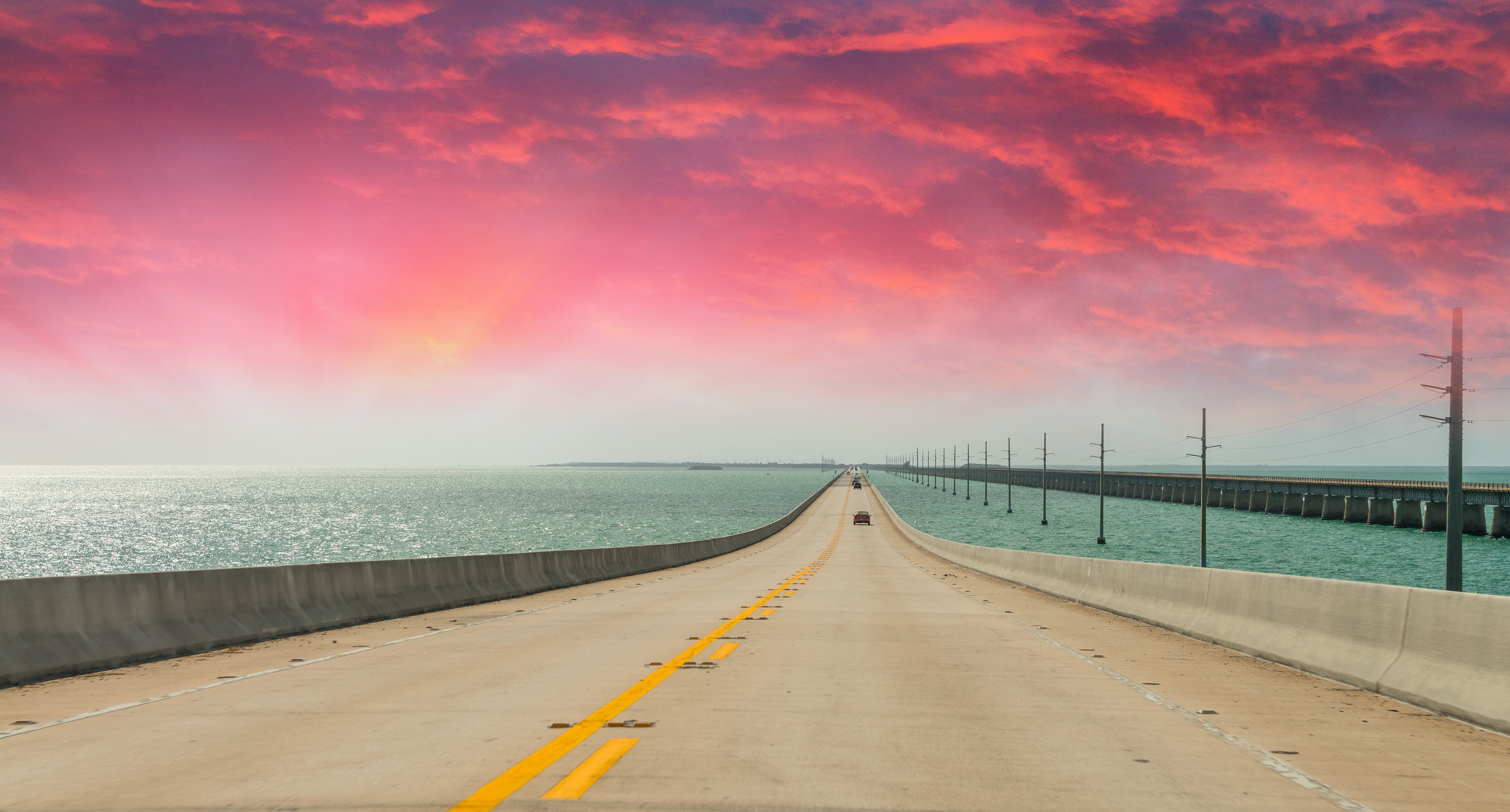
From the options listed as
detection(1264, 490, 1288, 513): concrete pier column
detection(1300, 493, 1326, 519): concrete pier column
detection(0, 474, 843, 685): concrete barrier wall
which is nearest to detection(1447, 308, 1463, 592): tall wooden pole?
detection(0, 474, 843, 685): concrete barrier wall

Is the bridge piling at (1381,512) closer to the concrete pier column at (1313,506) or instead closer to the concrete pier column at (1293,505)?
the concrete pier column at (1313,506)

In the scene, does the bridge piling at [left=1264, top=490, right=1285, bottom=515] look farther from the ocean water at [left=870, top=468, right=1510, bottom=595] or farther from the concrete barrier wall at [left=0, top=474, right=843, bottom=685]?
the concrete barrier wall at [left=0, top=474, right=843, bottom=685]

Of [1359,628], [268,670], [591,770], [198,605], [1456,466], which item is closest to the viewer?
[591,770]

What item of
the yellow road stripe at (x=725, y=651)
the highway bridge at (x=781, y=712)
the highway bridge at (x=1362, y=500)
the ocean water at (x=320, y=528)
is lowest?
the ocean water at (x=320, y=528)

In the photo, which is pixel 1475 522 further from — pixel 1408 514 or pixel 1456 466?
pixel 1456 466

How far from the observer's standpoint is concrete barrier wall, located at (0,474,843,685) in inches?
A: 378

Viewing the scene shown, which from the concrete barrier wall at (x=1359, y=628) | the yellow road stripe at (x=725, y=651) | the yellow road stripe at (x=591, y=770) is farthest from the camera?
the yellow road stripe at (x=725, y=651)

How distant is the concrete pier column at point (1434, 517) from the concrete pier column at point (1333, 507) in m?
17.8

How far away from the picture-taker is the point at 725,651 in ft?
38.2

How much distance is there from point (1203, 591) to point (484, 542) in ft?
256

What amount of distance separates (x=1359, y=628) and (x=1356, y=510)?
141231 mm

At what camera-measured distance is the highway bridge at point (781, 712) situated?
219 inches

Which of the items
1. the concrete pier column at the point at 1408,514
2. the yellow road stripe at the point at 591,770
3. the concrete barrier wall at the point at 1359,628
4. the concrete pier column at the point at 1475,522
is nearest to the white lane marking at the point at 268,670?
the yellow road stripe at the point at 591,770

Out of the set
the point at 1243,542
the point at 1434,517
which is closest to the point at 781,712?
the point at 1243,542
